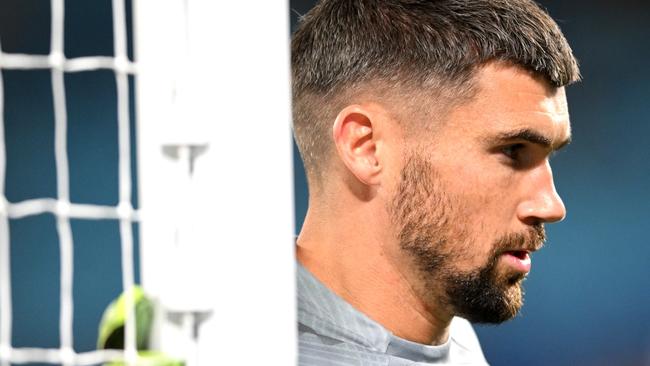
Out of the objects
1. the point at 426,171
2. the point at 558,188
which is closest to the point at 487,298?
the point at 426,171

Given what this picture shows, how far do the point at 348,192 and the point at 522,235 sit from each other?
0.24m

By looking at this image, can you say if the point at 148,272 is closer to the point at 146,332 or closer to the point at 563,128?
the point at 146,332

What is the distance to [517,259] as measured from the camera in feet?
3.94

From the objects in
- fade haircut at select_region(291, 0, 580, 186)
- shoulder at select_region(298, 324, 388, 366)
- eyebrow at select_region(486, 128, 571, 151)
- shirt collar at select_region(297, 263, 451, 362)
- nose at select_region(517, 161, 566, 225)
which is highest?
fade haircut at select_region(291, 0, 580, 186)

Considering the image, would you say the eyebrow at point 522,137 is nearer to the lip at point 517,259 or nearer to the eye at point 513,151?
the eye at point 513,151

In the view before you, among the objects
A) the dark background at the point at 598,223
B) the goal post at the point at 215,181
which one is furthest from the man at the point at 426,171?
→ the dark background at the point at 598,223

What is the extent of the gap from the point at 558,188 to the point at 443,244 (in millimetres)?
2040

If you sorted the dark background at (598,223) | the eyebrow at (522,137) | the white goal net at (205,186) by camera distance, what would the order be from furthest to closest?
the dark background at (598,223) < the eyebrow at (522,137) < the white goal net at (205,186)

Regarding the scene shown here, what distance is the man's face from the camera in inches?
45.9

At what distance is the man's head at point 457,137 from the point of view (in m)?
1.17

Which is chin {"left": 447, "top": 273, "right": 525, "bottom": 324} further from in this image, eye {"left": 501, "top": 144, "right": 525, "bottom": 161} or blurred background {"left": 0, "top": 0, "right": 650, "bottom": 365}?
blurred background {"left": 0, "top": 0, "right": 650, "bottom": 365}

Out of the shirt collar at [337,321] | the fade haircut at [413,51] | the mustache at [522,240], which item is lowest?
the shirt collar at [337,321]

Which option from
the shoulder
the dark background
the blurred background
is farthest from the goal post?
the dark background

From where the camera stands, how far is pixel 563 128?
1.20 m
